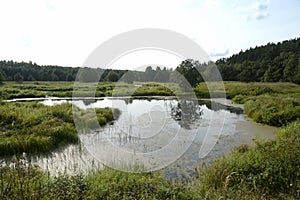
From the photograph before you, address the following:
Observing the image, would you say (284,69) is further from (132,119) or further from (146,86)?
(132,119)

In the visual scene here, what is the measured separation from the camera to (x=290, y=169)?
541 cm

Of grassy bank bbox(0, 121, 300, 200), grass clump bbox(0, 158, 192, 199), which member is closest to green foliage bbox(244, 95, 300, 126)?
grassy bank bbox(0, 121, 300, 200)

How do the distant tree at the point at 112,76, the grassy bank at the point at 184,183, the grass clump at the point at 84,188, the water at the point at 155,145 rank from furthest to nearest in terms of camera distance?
the distant tree at the point at 112,76
the water at the point at 155,145
the grassy bank at the point at 184,183
the grass clump at the point at 84,188

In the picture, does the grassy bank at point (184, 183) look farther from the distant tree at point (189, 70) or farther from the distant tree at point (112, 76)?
the distant tree at point (112, 76)

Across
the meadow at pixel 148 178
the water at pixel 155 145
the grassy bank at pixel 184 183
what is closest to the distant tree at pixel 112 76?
the water at pixel 155 145

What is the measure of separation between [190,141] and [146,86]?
27.4 m

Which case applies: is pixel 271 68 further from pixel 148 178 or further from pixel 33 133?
pixel 148 178

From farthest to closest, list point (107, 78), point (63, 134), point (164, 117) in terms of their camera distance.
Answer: point (107, 78)
point (164, 117)
point (63, 134)

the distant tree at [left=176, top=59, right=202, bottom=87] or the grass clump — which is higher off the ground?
the distant tree at [left=176, top=59, right=202, bottom=87]

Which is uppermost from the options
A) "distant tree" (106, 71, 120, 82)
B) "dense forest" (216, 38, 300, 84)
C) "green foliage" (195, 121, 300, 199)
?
"dense forest" (216, 38, 300, 84)

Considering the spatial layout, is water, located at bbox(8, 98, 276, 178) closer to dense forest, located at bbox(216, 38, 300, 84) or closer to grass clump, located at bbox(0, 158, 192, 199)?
grass clump, located at bbox(0, 158, 192, 199)

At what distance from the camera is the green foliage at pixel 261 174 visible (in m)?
4.92

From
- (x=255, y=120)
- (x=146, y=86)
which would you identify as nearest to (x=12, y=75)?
(x=146, y=86)

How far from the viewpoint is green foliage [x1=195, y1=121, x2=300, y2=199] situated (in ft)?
16.1
